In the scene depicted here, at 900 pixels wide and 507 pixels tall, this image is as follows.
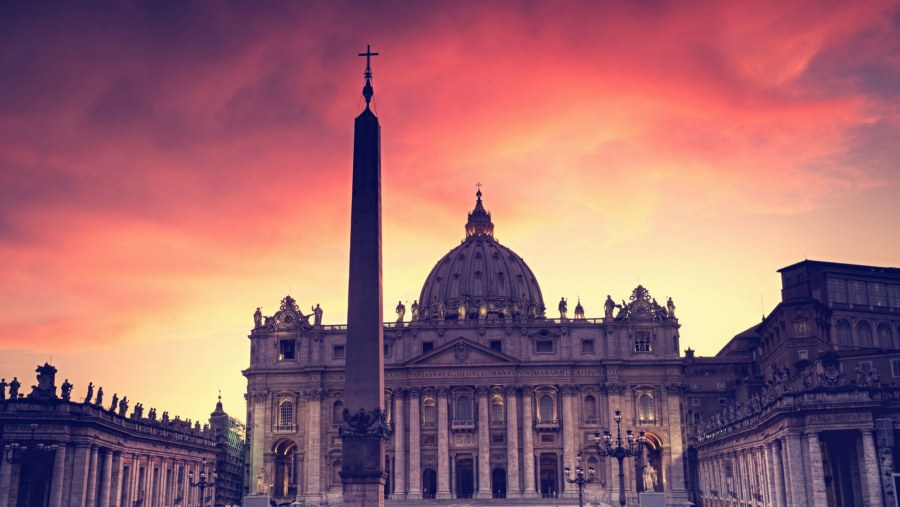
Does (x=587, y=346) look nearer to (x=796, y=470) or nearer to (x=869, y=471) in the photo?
(x=796, y=470)

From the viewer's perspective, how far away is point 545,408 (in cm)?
10762

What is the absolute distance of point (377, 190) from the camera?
40.7m

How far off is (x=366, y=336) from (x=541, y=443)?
71.2 m

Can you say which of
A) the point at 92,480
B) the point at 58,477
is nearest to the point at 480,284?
the point at 92,480

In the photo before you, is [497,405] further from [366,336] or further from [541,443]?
[366,336]

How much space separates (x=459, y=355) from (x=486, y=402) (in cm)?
560

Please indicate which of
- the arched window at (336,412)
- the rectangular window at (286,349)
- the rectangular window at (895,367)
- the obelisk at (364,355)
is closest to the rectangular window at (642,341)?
the arched window at (336,412)

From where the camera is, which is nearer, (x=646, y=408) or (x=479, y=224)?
(x=646, y=408)

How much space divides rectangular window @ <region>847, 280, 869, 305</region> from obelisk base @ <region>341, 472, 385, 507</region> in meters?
67.3

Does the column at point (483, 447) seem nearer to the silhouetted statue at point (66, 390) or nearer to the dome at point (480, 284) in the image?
the dome at point (480, 284)

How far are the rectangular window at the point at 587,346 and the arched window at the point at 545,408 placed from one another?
611 centimetres

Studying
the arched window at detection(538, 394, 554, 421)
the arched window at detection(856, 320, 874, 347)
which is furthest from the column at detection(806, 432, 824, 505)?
the arched window at detection(538, 394, 554, 421)

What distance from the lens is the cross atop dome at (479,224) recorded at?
6088 inches

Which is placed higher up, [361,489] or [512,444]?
[512,444]
